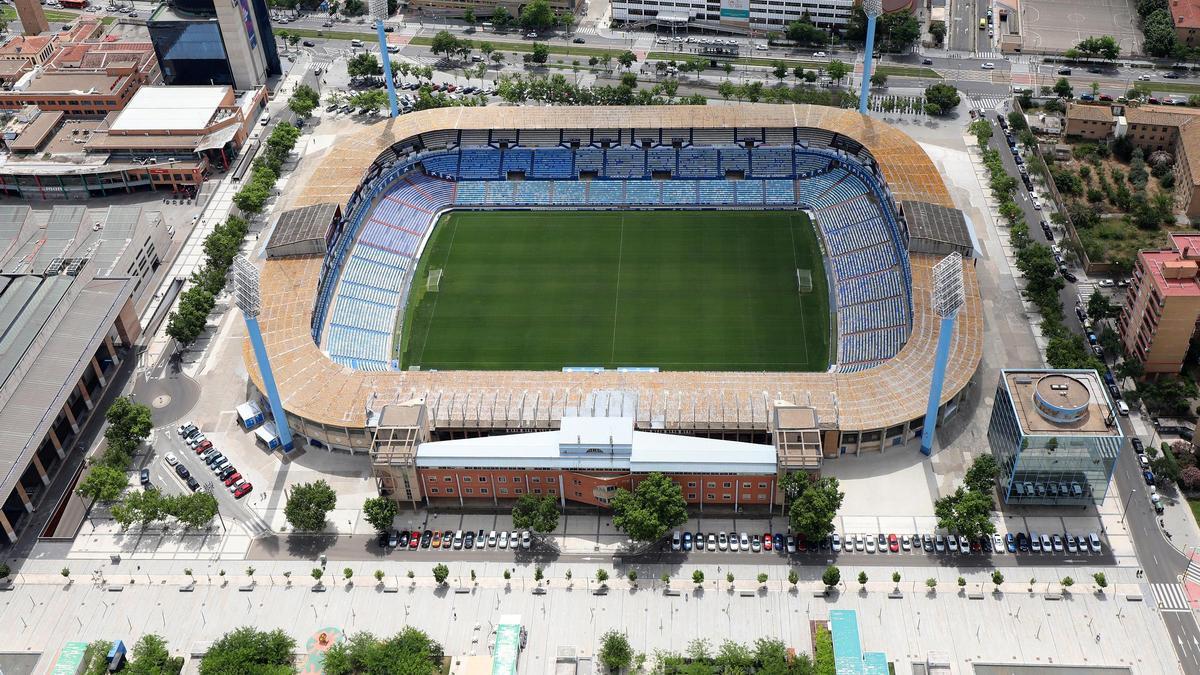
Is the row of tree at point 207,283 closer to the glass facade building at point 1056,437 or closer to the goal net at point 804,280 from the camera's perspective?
the goal net at point 804,280

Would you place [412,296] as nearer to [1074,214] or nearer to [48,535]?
[48,535]

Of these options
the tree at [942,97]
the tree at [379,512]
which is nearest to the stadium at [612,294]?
the tree at [379,512]

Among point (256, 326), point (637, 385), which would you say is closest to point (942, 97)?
point (637, 385)

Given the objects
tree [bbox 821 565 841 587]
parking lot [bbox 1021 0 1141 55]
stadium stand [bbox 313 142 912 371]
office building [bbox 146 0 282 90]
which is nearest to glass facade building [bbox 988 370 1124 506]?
tree [bbox 821 565 841 587]

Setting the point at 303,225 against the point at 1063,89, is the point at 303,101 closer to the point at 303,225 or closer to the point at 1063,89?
the point at 303,225

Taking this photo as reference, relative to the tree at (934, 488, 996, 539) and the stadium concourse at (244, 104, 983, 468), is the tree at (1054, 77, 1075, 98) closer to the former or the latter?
the stadium concourse at (244, 104, 983, 468)
